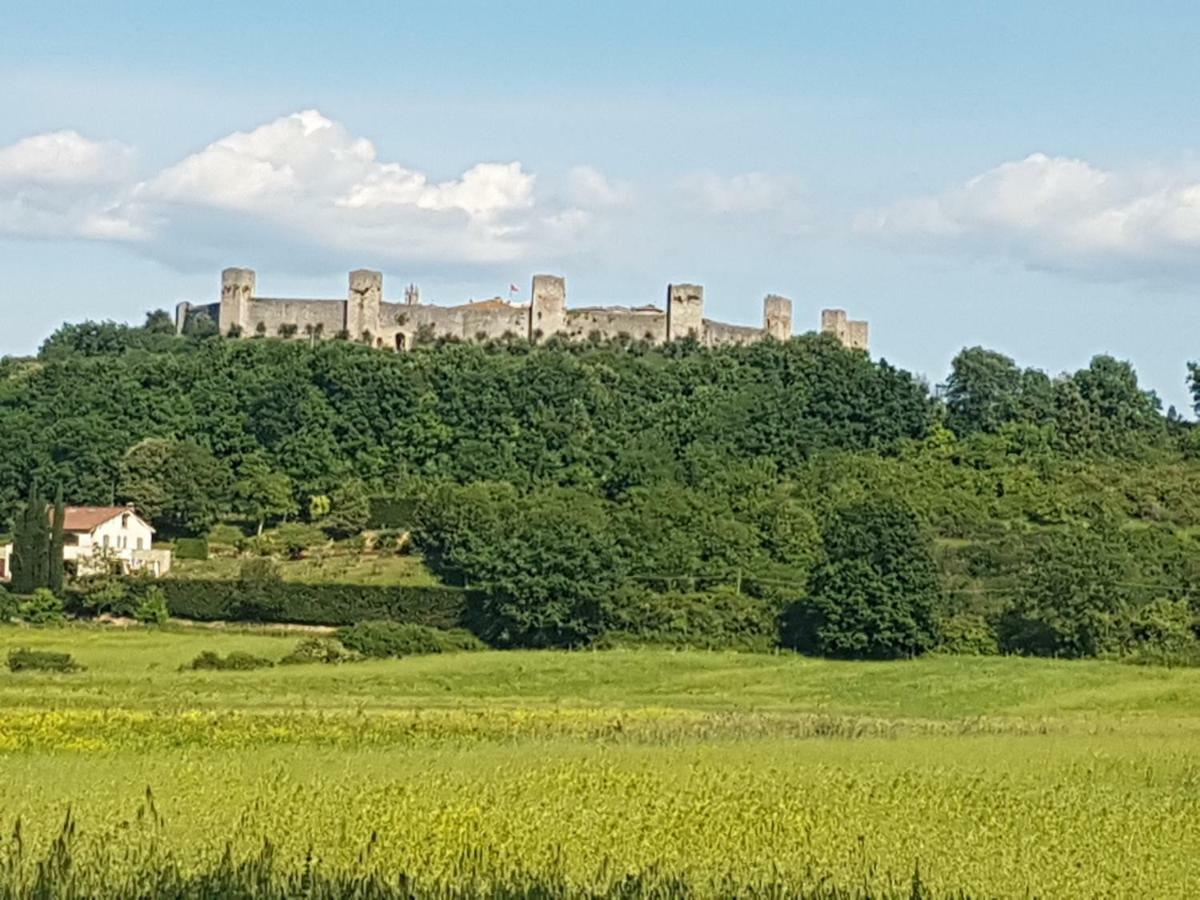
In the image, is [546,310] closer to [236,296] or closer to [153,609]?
[236,296]

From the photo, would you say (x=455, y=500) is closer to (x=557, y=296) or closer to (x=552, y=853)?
(x=557, y=296)

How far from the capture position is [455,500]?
7494cm

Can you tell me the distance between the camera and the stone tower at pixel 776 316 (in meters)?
107

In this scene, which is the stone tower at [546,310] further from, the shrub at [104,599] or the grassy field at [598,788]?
the grassy field at [598,788]

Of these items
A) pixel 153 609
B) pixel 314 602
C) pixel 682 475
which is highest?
pixel 682 475

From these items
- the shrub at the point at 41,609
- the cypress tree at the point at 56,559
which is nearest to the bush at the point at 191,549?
the cypress tree at the point at 56,559

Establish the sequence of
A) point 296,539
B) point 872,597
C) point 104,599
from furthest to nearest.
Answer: point 296,539
point 104,599
point 872,597

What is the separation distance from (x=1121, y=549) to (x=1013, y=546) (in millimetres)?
4834

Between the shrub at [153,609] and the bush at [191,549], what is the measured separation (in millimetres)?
10344

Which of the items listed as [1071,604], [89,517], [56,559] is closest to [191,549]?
[89,517]

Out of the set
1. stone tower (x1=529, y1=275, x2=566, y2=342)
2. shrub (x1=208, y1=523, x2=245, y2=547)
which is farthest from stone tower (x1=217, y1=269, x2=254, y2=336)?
shrub (x1=208, y1=523, x2=245, y2=547)

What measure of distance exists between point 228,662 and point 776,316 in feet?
199

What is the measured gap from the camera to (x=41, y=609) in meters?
64.3

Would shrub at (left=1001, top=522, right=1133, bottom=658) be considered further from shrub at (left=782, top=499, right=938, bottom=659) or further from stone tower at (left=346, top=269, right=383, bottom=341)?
stone tower at (left=346, top=269, right=383, bottom=341)
